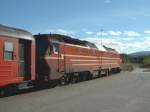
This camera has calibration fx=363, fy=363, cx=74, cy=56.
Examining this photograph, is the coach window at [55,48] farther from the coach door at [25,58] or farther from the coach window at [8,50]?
the coach window at [8,50]

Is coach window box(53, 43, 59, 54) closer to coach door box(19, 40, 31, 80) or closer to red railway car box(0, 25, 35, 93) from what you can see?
red railway car box(0, 25, 35, 93)

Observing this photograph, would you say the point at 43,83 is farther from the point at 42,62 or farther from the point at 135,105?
the point at 135,105

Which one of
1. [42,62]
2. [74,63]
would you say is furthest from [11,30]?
[74,63]

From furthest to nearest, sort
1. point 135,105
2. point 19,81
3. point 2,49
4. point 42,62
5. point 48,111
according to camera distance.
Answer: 1. point 42,62
2. point 19,81
3. point 2,49
4. point 135,105
5. point 48,111

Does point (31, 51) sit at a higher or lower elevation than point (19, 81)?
higher

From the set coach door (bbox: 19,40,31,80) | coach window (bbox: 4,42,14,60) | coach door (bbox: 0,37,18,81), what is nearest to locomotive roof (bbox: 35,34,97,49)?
coach door (bbox: 19,40,31,80)

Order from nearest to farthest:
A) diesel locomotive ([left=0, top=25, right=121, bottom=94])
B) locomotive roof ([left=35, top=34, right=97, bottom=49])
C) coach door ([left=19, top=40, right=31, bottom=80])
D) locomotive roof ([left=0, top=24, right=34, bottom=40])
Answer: locomotive roof ([left=0, top=24, right=34, bottom=40]) < diesel locomotive ([left=0, top=25, right=121, bottom=94]) < coach door ([left=19, top=40, right=31, bottom=80]) < locomotive roof ([left=35, top=34, right=97, bottom=49])

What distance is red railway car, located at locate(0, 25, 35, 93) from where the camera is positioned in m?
16.9

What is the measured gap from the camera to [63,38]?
25.7m

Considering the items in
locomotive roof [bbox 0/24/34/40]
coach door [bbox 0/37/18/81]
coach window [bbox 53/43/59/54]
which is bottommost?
coach door [bbox 0/37/18/81]

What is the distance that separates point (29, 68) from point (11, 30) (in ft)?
8.28

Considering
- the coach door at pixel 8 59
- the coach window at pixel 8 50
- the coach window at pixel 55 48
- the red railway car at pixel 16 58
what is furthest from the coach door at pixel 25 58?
the coach window at pixel 55 48

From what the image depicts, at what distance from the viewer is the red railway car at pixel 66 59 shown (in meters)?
21.8

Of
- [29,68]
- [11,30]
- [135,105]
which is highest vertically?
[11,30]
